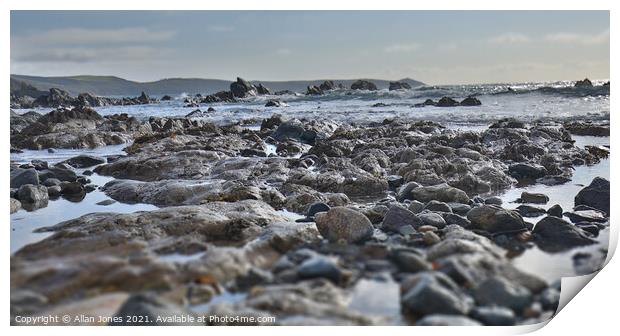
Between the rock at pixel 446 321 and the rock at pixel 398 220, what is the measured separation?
1202mm

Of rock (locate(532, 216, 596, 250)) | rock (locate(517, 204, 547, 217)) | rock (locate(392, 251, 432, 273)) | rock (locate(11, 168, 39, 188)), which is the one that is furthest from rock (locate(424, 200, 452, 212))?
rock (locate(11, 168, 39, 188))

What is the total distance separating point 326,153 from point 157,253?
Answer: 504 centimetres

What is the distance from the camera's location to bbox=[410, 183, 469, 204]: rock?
187 inches

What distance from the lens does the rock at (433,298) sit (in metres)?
2.59

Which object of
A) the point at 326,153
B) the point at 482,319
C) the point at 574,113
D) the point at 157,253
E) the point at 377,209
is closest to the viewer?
the point at 482,319

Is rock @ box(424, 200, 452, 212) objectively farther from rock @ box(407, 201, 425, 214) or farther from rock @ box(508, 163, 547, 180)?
rock @ box(508, 163, 547, 180)

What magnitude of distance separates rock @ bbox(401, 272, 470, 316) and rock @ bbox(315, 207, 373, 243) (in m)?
0.80

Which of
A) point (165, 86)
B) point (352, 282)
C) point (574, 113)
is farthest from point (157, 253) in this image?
point (574, 113)

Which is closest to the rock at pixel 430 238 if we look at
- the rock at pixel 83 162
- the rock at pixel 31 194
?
the rock at pixel 31 194

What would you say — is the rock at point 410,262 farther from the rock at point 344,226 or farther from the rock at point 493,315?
the rock at point 344,226

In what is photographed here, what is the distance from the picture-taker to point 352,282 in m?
2.78

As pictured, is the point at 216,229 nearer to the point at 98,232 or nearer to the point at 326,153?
the point at 98,232

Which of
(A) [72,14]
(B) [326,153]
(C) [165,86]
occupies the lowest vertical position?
(B) [326,153]

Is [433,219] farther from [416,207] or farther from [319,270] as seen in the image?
[319,270]
